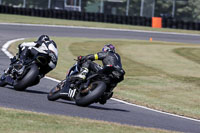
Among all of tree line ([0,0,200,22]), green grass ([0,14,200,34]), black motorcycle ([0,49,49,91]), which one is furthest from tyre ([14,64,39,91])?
tree line ([0,0,200,22])

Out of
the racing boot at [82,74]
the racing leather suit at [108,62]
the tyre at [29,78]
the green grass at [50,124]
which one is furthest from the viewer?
the tyre at [29,78]

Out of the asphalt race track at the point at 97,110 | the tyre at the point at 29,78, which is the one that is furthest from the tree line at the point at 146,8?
the tyre at the point at 29,78

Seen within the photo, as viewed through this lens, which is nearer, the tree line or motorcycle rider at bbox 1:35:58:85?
motorcycle rider at bbox 1:35:58:85

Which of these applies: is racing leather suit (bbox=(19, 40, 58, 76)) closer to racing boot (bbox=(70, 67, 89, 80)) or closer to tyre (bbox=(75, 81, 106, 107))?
racing boot (bbox=(70, 67, 89, 80))

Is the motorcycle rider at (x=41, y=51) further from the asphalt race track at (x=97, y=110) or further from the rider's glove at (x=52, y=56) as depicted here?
the asphalt race track at (x=97, y=110)

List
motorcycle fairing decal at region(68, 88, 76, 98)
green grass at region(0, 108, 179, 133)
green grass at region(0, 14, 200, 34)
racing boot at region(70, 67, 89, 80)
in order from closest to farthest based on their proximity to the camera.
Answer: green grass at region(0, 108, 179, 133) → racing boot at region(70, 67, 89, 80) → motorcycle fairing decal at region(68, 88, 76, 98) → green grass at region(0, 14, 200, 34)

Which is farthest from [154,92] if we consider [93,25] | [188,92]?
[93,25]

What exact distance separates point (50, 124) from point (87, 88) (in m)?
2.76

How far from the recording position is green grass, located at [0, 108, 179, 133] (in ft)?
25.3

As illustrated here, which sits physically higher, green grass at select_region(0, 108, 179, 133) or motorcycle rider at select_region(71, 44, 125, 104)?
motorcycle rider at select_region(71, 44, 125, 104)

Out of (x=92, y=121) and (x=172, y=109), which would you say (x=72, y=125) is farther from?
(x=172, y=109)

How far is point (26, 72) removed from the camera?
12117 millimetres

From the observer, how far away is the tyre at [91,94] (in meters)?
10.7

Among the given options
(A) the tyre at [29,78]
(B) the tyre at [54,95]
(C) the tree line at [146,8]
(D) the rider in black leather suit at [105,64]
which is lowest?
(B) the tyre at [54,95]
